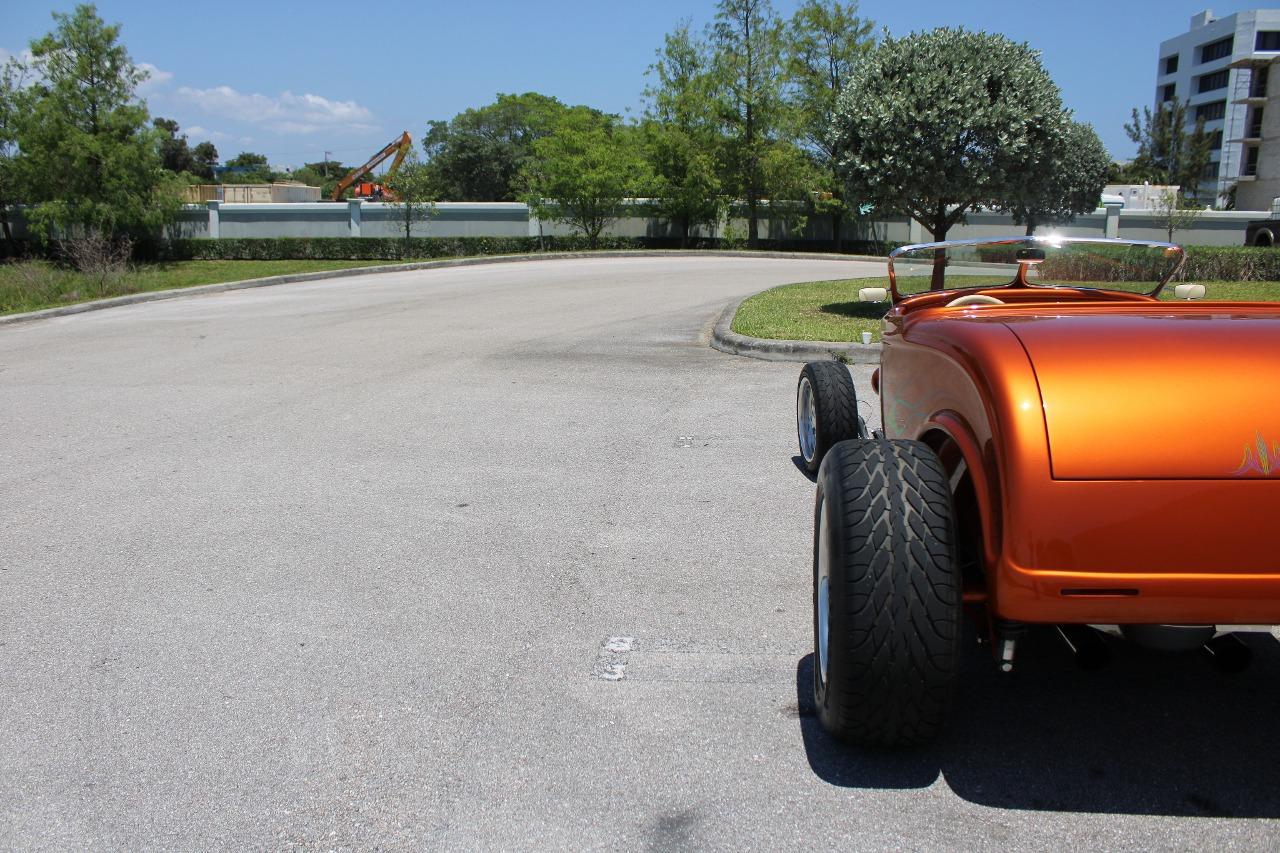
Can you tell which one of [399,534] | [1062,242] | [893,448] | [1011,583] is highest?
[1062,242]

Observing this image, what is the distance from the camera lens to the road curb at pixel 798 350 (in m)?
10.8

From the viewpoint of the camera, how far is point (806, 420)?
634cm

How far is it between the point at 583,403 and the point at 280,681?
529 cm

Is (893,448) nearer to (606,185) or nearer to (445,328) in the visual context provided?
(445,328)

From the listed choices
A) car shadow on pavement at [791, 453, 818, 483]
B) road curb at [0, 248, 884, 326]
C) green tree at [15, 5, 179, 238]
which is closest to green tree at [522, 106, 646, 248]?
road curb at [0, 248, 884, 326]

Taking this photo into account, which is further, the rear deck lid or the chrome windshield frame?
the chrome windshield frame

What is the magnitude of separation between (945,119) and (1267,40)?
81.2 metres

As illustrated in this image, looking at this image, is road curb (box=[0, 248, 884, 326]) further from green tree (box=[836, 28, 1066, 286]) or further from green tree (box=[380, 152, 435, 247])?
green tree (box=[836, 28, 1066, 286])

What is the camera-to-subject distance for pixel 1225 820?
8.72ft

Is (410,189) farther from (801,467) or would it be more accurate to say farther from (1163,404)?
(1163,404)

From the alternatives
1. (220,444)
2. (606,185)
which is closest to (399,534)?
(220,444)

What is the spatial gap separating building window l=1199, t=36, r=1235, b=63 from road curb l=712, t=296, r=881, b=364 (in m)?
84.7

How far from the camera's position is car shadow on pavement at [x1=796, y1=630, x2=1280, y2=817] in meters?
2.78

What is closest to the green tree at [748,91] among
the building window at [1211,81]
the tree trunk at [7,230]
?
the tree trunk at [7,230]
